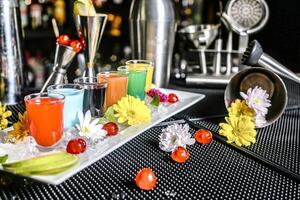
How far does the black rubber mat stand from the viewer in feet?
2.11

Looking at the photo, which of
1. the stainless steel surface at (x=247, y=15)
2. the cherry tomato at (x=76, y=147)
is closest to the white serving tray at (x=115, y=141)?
the cherry tomato at (x=76, y=147)

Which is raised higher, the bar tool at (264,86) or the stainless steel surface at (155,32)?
the stainless steel surface at (155,32)

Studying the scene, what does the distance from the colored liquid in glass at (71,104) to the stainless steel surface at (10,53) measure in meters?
0.42

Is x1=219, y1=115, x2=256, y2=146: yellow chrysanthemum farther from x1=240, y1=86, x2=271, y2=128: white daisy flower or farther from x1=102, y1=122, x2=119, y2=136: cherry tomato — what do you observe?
x1=102, y1=122, x2=119, y2=136: cherry tomato

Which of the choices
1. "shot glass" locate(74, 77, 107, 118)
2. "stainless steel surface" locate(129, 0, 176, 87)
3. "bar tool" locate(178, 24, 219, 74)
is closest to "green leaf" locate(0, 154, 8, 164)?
"shot glass" locate(74, 77, 107, 118)

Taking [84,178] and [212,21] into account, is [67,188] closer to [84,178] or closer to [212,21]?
[84,178]

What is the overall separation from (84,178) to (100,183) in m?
0.04

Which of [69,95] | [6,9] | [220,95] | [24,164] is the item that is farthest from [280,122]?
[6,9]

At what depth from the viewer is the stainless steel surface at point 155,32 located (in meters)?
1.44

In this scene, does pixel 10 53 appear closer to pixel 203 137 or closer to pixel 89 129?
pixel 89 129

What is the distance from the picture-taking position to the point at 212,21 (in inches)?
118

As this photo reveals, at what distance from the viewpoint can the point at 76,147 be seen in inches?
28.7

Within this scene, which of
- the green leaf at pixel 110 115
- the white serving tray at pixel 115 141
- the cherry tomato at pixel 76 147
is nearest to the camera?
the white serving tray at pixel 115 141

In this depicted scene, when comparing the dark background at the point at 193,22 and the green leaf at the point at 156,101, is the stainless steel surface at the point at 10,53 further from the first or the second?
the dark background at the point at 193,22
